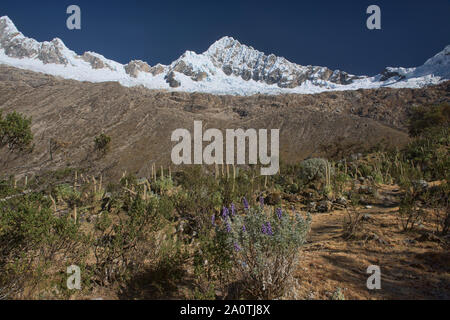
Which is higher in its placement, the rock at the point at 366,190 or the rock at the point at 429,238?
the rock at the point at 366,190

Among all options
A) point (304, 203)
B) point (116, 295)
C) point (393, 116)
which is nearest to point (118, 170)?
point (304, 203)

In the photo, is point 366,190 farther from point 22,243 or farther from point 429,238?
point 22,243

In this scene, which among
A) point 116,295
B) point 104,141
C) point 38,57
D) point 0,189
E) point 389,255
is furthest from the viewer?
point 38,57

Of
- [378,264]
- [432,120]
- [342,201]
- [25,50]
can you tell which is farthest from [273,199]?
[25,50]

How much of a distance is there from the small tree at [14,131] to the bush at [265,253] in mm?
6936

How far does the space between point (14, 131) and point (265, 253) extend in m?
7.34

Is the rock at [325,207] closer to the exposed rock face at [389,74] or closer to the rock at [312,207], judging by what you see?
the rock at [312,207]

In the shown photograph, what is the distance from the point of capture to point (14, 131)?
6422mm

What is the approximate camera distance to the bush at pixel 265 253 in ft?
7.70

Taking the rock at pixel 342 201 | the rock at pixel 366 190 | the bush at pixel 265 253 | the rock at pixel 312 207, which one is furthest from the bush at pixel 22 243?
the rock at pixel 366 190

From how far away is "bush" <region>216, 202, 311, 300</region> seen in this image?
2.35 m
